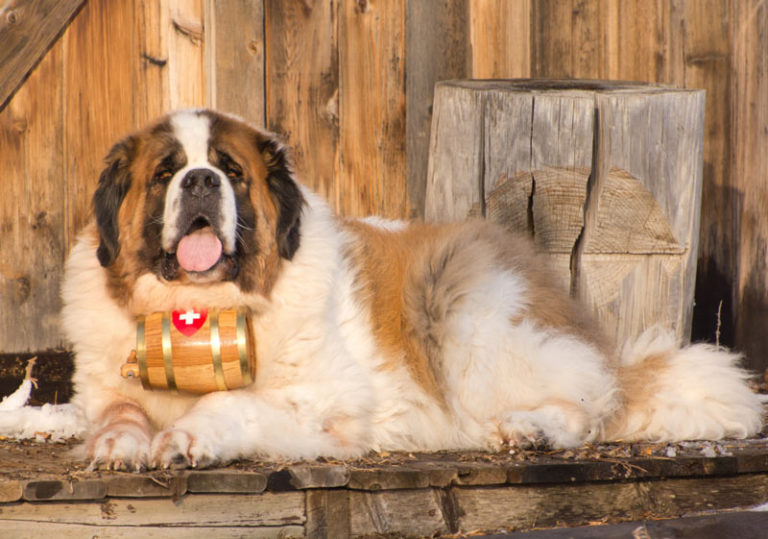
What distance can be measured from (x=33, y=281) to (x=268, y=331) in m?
1.63

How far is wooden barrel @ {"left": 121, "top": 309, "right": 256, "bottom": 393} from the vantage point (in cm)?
329

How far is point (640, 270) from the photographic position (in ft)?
14.0

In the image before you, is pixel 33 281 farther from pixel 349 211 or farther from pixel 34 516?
pixel 34 516

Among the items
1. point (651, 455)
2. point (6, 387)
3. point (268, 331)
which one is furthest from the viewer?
point (6, 387)

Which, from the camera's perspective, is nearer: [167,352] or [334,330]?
[167,352]

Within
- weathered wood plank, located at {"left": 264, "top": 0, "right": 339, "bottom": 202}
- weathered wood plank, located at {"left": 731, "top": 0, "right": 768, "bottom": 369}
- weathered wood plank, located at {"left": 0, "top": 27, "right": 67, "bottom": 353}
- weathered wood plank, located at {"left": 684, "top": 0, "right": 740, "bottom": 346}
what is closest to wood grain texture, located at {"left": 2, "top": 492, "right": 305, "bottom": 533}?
weathered wood plank, located at {"left": 0, "top": 27, "right": 67, "bottom": 353}

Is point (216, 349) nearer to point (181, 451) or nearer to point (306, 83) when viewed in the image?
point (181, 451)

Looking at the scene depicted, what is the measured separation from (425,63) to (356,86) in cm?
35

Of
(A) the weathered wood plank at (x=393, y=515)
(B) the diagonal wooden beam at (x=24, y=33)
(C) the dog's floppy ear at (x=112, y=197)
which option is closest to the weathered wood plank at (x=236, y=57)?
(B) the diagonal wooden beam at (x=24, y=33)

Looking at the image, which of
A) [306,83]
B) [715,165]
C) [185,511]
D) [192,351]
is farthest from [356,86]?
[185,511]

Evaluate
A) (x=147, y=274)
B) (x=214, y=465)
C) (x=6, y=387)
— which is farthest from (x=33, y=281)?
(x=214, y=465)

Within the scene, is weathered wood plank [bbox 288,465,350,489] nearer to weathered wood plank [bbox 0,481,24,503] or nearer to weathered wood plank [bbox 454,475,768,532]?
weathered wood plank [bbox 454,475,768,532]

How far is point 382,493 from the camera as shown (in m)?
3.01

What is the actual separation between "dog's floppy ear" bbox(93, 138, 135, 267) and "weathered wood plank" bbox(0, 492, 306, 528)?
3.20 feet
